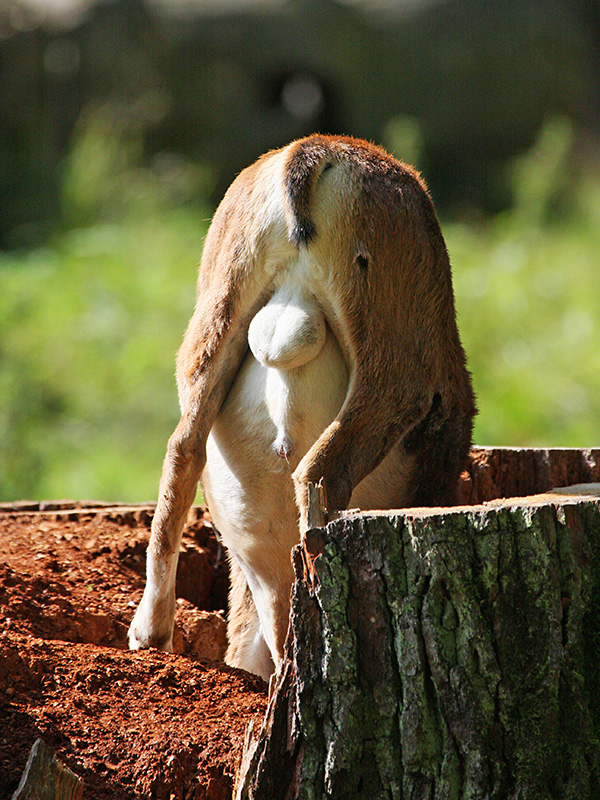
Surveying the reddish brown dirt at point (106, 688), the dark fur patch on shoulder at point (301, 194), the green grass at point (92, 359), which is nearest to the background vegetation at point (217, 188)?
the green grass at point (92, 359)

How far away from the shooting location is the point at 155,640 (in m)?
2.37

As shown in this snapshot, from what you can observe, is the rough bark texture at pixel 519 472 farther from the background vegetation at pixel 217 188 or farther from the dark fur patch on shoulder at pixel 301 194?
the background vegetation at pixel 217 188

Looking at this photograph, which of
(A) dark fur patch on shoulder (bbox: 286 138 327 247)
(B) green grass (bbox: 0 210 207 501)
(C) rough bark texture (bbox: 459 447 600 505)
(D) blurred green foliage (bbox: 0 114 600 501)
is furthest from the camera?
(D) blurred green foliage (bbox: 0 114 600 501)

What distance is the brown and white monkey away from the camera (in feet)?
7.00

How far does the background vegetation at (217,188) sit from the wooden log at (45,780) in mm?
3930

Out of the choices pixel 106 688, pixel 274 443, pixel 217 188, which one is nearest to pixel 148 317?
pixel 217 188

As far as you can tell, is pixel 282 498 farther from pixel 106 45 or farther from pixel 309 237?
pixel 106 45

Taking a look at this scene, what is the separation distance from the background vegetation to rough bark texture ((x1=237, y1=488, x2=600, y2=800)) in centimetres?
399

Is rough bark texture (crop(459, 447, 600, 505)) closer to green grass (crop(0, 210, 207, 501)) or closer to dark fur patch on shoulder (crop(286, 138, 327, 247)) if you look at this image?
dark fur patch on shoulder (crop(286, 138, 327, 247))

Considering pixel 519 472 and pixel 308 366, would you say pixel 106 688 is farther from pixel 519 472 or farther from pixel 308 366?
pixel 519 472

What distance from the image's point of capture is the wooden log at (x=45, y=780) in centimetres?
163

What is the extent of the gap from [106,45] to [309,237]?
8688mm

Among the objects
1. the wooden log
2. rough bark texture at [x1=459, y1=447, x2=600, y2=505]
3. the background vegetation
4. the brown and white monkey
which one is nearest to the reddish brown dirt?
the wooden log

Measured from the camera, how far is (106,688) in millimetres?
2082
